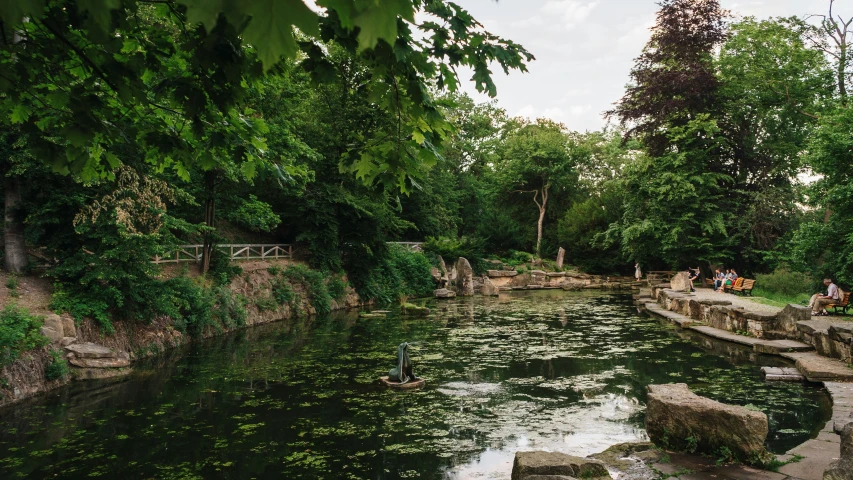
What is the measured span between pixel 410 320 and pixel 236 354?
6907mm

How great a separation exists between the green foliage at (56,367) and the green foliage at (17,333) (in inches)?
11.9

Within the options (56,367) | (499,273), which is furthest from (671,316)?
(499,273)

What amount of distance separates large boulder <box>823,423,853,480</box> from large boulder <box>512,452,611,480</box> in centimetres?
174

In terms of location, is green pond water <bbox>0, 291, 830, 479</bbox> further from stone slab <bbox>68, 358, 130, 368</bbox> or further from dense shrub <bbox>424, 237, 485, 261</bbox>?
dense shrub <bbox>424, 237, 485, 261</bbox>

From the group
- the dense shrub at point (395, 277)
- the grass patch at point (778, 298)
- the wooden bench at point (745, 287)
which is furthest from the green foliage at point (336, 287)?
the wooden bench at point (745, 287)

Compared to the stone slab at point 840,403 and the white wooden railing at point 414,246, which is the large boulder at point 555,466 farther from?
the white wooden railing at point 414,246

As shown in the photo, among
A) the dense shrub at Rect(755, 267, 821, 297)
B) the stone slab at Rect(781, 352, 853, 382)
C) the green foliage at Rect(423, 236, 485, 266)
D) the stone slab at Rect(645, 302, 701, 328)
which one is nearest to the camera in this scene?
the stone slab at Rect(781, 352, 853, 382)

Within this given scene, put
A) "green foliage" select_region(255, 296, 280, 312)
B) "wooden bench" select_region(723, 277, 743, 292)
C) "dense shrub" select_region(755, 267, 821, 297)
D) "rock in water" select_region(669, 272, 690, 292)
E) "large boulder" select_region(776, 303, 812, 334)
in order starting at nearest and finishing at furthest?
"large boulder" select_region(776, 303, 812, 334), "green foliage" select_region(255, 296, 280, 312), "dense shrub" select_region(755, 267, 821, 297), "wooden bench" select_region(723, 277, 743, 292), "rock in water" select_region(669, 272, 690, 292)

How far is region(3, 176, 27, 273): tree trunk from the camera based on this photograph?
40.2 feet

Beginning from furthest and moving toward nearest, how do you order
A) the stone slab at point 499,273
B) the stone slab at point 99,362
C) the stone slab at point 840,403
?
the stone slab at point 499,273, the stone slab at point 99,362, the stone slab at point 840,403

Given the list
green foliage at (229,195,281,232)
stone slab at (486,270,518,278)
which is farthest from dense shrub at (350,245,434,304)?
green foliage at (229,195,281,232)

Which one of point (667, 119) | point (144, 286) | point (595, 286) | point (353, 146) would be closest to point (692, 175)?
point (667, 119)

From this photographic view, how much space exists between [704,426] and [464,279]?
79.1 feet

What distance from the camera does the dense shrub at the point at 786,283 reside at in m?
19.7
